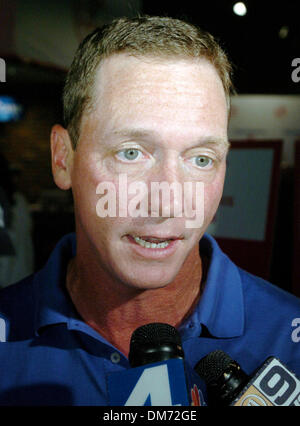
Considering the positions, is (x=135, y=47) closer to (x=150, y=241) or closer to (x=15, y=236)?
(x=150, y=241)

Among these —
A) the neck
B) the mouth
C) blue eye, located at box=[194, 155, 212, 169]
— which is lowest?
the neck

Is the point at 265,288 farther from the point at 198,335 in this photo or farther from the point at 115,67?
the point at 115,67

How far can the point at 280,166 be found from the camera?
1104 mm

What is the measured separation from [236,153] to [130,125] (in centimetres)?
42

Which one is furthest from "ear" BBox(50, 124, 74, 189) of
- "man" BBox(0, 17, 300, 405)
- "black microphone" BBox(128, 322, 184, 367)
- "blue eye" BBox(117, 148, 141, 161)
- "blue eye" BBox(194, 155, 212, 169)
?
"black microphone" BBox(128, 322, 184, 367)

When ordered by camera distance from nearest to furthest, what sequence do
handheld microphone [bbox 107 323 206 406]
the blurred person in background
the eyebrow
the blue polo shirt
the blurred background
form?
handheld microphone [bbox 107 323 206 406], the eyebrow, the blue polo shirt, the blurred background, the blurred person in background

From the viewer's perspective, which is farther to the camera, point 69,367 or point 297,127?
point 297,127

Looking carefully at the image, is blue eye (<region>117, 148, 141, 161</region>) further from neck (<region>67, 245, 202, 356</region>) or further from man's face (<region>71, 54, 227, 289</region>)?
neck (<region>67, 245, 202, 356</region>)

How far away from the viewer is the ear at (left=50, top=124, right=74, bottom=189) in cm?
92

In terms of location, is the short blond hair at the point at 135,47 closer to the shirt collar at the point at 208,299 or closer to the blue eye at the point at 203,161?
the blue eye at the point at 203,161

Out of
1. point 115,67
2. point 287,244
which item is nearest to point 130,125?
point 115,67

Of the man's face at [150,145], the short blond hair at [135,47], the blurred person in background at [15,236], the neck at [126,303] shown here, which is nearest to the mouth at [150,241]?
the man's face at [150,145]

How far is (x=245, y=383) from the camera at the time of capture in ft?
2.22

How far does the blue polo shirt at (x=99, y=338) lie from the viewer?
0.90 meters
